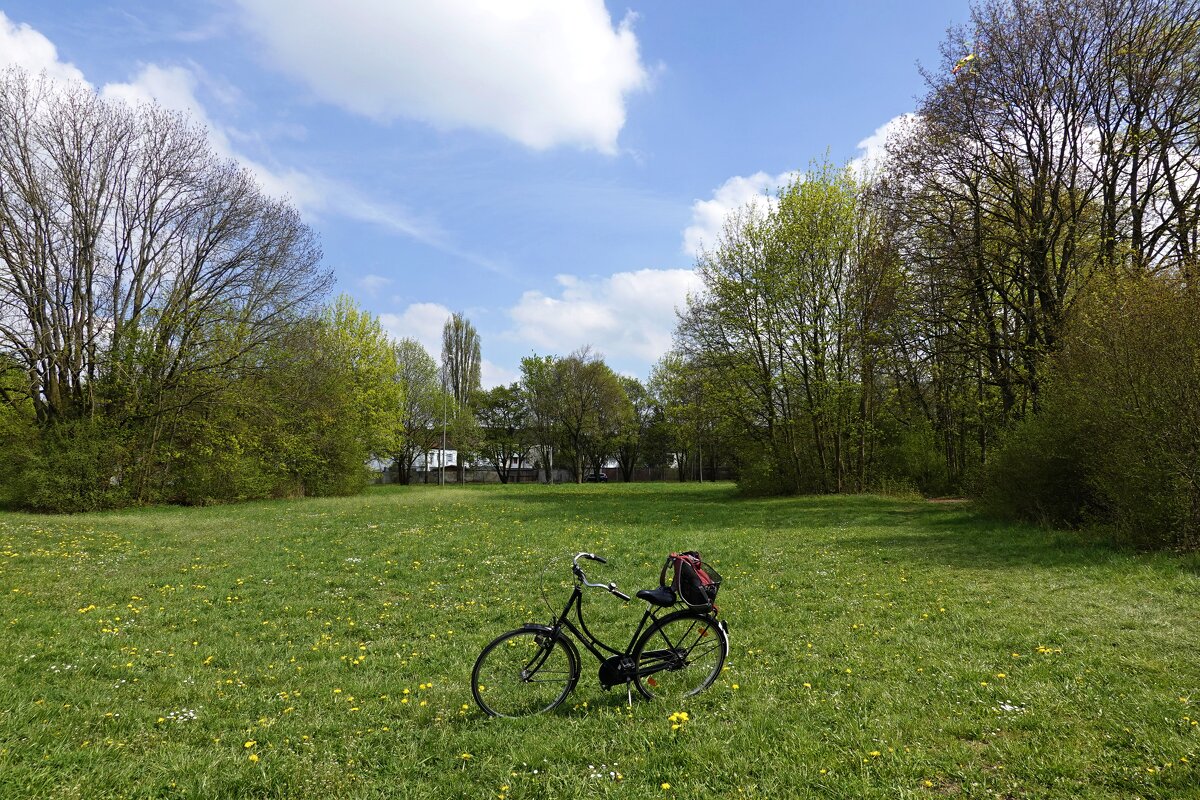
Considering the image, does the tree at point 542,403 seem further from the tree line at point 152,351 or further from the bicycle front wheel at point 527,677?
the bicycle front wheel at point 527,677

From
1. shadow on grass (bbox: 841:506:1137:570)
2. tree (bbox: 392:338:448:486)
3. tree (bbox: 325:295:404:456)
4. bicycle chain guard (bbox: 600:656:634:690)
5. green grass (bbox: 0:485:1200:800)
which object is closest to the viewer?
green grass (bbox: 0:485:1200:800)

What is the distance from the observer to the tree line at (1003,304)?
11.7 meters

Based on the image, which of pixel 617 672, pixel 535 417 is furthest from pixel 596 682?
pixel 535 417

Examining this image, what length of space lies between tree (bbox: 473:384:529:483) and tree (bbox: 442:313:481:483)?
2.03 metres

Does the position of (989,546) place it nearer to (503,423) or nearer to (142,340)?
(142,340)

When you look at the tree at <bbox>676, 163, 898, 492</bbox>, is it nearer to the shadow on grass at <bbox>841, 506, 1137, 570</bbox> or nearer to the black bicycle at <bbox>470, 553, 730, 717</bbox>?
the shadow on grass at <bbox>841, 506, 1137, 570</bbox>

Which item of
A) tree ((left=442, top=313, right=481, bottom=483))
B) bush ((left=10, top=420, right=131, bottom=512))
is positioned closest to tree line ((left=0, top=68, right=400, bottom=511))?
bush ((left=10, top=420, right=131, bottom=512))

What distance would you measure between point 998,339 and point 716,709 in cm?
2046

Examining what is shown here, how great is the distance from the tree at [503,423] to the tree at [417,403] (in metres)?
10.6

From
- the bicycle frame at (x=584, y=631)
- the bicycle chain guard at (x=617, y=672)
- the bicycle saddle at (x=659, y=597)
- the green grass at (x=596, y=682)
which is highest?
the bicycle saddle at (x=659, y=597)

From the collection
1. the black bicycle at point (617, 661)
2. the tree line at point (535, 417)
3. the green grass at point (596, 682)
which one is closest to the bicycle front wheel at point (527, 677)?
the black bicycle at point (617, 661)

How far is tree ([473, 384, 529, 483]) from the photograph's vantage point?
69.8 metres

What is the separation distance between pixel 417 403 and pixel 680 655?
176 feet

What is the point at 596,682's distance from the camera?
227 inches
